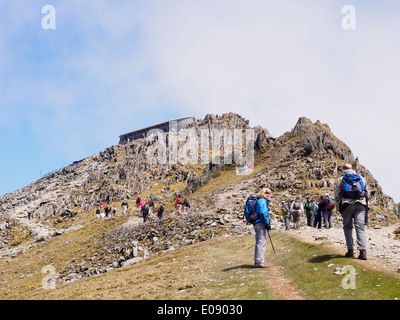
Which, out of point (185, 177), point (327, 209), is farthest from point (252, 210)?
point (185, 177)

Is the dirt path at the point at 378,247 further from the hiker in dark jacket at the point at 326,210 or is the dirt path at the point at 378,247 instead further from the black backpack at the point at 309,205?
the black backpack at the point at 309,205

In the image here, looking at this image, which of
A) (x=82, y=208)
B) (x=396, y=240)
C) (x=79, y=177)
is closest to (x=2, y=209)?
(x=79, y=177)

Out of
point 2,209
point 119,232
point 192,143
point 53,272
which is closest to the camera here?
point 53,272

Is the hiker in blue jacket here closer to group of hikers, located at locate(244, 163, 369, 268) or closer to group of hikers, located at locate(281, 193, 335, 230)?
group of hikers, located at locate(244, 163, 369, 268)

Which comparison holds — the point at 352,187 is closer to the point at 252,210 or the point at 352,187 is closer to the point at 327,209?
the point at 252,210

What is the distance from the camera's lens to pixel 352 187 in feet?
43.1

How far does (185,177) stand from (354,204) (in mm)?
109342

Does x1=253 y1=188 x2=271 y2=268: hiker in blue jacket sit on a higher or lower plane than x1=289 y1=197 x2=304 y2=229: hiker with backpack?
higher

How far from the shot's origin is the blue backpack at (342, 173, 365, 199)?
13.0 metres

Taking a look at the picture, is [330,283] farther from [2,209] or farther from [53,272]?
[2,209]

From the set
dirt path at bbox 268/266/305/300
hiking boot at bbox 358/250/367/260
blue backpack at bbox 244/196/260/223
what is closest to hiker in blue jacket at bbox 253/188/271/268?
blue backpack at bbox 244/196/260/223

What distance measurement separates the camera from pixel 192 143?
14800cm

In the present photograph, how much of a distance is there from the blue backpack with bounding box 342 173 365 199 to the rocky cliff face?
33804 millimetres
